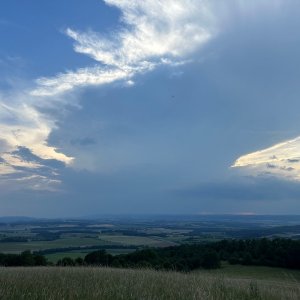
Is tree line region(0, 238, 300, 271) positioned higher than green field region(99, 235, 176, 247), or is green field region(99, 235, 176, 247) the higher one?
green field region(99, 235, 176, 247)

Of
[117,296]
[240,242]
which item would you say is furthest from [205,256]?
[117,296]

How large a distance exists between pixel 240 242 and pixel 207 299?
6280cm

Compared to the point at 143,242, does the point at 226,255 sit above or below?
below

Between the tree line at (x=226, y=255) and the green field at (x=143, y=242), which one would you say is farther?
the green field at (x=143, y=242)

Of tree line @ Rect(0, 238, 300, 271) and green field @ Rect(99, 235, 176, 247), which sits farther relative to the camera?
green field @ Rect(99, 235, 176, 247)

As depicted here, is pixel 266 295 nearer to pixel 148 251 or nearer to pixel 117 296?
pixel 117 296

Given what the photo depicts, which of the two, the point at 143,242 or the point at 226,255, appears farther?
the point at 143,242

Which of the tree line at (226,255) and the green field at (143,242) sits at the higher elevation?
the green field at (143,242)

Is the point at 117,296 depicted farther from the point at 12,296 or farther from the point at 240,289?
the point at 240,289

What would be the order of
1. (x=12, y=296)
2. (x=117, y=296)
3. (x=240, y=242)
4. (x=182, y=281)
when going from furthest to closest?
(x=240, y=242) < (x=182, y=281) < (x=117, y=296) < (x=12, y=296)

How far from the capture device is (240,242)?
6731cm

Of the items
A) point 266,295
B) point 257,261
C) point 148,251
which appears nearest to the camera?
point 266,295

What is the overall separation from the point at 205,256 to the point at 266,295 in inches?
1717

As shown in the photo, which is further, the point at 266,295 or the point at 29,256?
the point at 29,256
